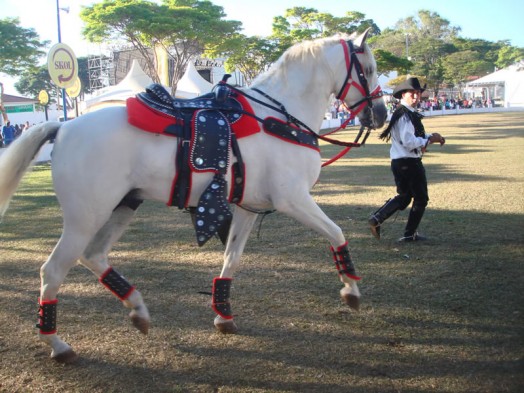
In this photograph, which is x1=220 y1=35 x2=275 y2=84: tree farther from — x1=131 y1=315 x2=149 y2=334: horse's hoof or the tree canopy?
x1=131 y1=315 x2=149 y2=334: horse's hoof

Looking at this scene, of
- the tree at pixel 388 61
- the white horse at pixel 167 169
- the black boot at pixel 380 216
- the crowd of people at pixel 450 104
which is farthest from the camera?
the crowd of people at pixel 450 104

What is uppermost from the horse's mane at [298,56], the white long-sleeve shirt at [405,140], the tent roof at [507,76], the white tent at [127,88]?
the tent roof at [507,76]

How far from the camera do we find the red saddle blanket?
3.66 m

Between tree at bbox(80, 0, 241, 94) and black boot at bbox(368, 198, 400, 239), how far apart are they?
27826 mm

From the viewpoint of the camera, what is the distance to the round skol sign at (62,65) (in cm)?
1700

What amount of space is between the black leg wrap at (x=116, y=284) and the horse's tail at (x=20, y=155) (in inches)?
39.8

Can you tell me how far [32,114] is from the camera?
59.9 meters

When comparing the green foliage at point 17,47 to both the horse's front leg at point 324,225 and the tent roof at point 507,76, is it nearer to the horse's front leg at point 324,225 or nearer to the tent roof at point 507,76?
the horse's front leg at point 324,225

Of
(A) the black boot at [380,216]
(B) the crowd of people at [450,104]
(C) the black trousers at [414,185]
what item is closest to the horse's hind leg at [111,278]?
(A) the black boot at [380,216]

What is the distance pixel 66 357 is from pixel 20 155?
1.61m

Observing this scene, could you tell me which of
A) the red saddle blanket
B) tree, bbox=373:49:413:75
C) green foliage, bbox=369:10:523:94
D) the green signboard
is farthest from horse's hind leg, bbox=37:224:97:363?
the green signboard

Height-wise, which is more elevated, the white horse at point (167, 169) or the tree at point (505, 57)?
the tree at point (505, 57)

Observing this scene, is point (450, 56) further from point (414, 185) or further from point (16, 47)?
point (414, 185)

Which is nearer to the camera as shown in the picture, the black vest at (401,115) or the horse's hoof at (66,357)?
the horse's hoof at (66,357)
